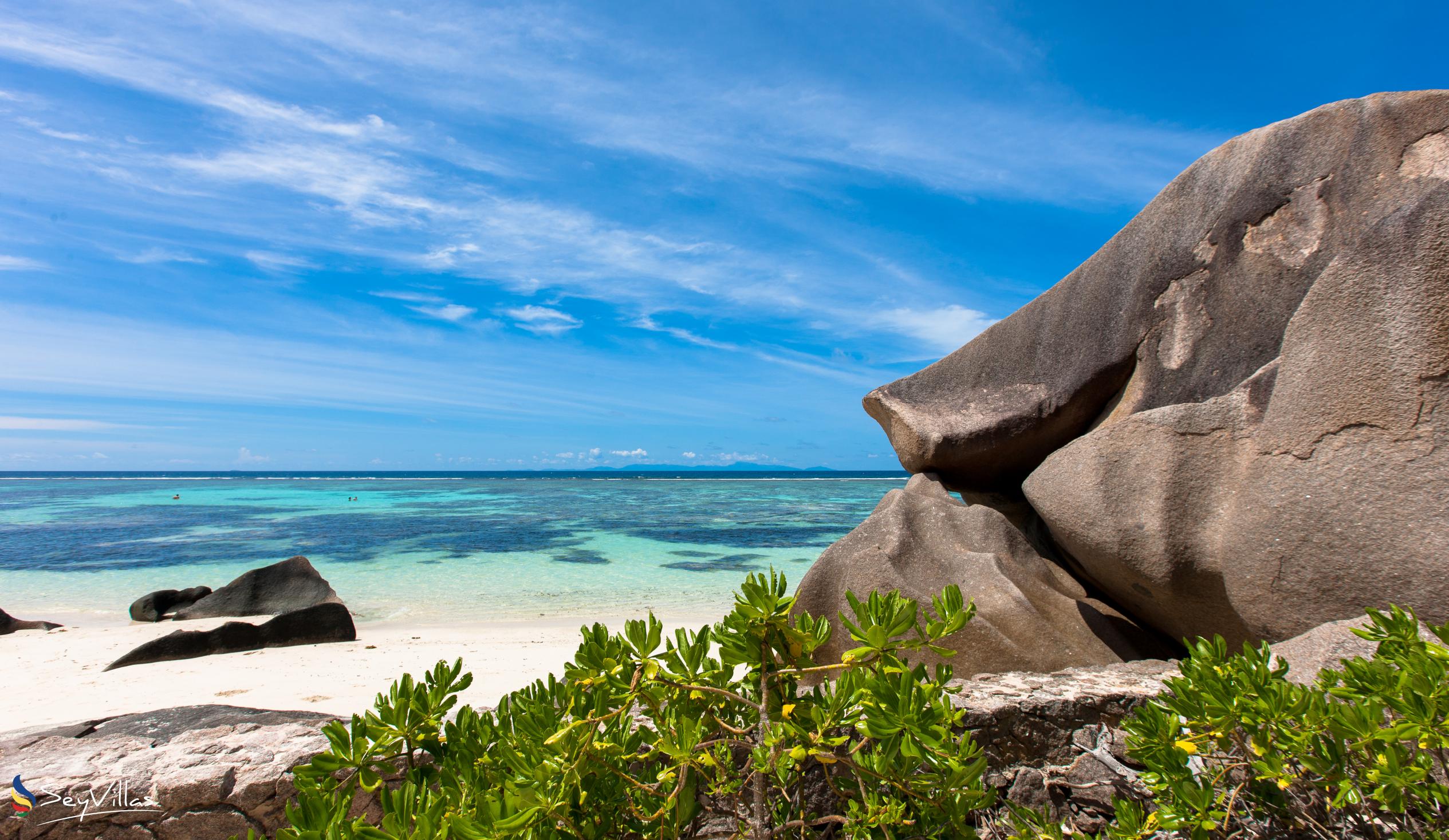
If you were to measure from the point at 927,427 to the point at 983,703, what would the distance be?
266 centimetres

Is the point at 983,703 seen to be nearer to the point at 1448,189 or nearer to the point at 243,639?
the point at 1448,189

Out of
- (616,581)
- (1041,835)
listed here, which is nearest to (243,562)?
(616,581)

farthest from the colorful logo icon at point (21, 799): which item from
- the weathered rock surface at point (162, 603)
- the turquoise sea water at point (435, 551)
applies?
the weathered rock surface at point (162, 603)

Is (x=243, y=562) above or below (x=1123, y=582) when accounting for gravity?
below

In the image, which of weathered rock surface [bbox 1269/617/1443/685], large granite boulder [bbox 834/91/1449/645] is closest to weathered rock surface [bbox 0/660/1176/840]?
weathered rock surface [bbox 1269/617/1443/685]

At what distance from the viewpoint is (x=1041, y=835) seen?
1389mm

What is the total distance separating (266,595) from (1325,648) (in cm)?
1005

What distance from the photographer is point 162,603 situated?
28.7ft

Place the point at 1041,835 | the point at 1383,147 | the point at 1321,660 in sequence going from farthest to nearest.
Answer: the point at 1383,147 < the point at 1321,660 < the point at 1041,835

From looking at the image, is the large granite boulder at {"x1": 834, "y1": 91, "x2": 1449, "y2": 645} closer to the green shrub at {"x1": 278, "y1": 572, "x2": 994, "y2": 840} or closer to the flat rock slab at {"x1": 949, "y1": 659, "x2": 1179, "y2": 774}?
the flat rock slab at {"x1": 949, "y1": 659, "x2": 1179, "y2": 774}

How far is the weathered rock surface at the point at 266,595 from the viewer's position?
341 inches

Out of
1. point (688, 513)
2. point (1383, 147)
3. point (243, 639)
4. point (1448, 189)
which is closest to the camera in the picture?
point (1448, 189)

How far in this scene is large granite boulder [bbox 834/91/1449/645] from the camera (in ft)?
7.79

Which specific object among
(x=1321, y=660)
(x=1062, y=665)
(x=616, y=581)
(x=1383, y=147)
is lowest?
(x=616, y=581)
